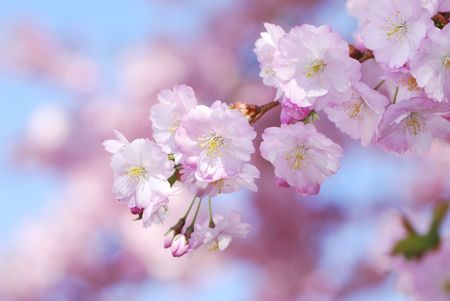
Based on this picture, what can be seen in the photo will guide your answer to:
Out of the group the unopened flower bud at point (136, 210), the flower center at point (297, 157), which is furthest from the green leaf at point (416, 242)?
the unopened flower bud at point (136, 210)

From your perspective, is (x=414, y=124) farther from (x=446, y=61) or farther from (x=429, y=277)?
(x=429, y=277)

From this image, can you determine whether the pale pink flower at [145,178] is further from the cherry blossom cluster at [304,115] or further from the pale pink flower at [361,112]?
the pale pink flower at [361,112]

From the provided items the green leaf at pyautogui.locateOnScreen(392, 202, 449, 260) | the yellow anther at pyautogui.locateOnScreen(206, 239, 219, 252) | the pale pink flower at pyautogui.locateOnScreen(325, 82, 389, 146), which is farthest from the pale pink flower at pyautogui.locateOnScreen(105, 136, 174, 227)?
the green leaf at pyautogui.locateOnScreen(392, 202, 449, 260)

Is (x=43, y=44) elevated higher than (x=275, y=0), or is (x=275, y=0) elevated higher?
(x=43, y=44)

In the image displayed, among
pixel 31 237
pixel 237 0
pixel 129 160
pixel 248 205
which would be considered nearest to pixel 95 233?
pixel 31 237

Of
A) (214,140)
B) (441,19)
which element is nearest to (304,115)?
(214,140)

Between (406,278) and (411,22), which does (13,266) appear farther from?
(411,22)
